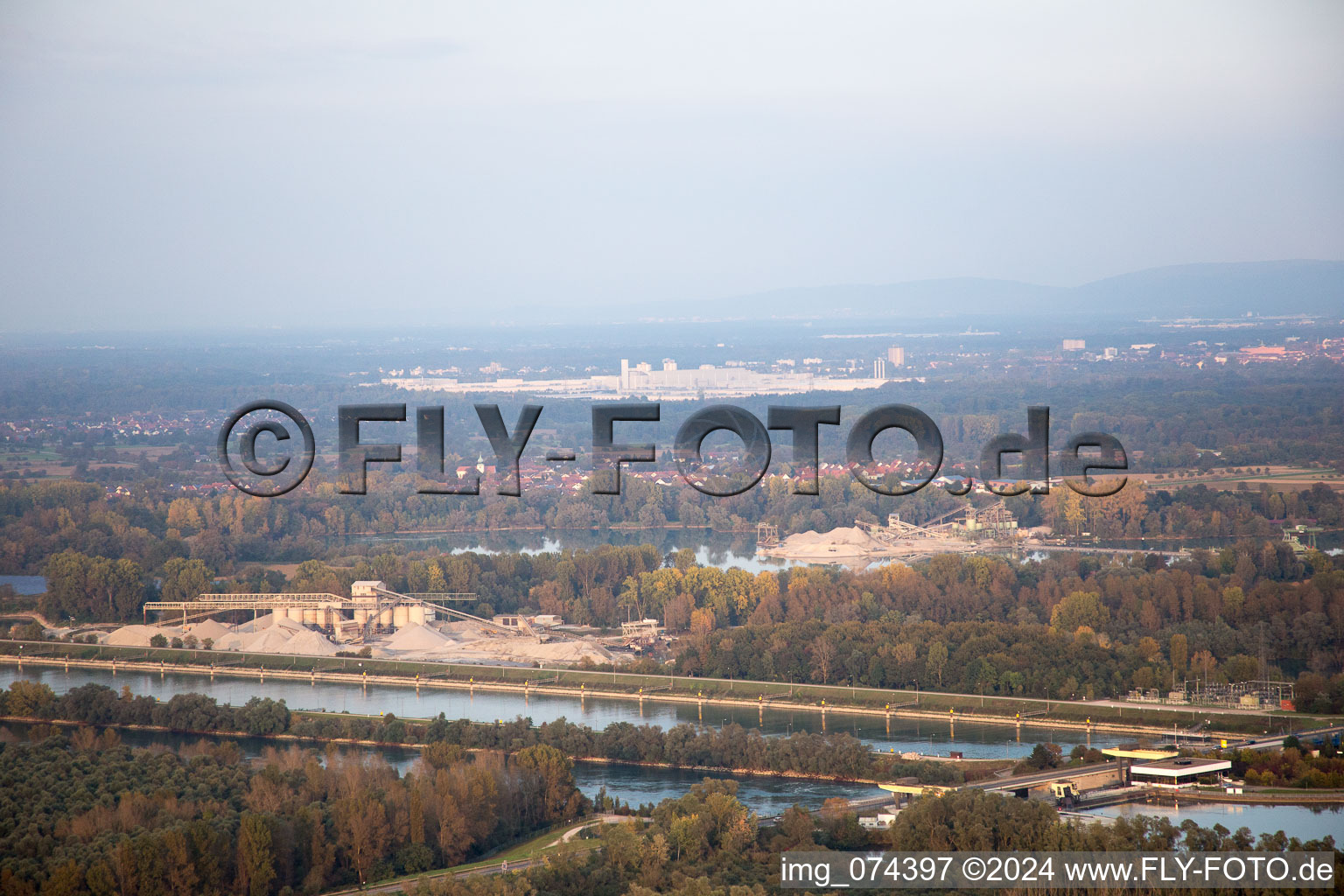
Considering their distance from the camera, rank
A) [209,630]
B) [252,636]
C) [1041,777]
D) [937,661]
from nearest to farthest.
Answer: [1041,777] < [937,661] < [252,636] < [209,630]

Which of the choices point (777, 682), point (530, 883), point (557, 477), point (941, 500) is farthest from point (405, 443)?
point (530, 883)

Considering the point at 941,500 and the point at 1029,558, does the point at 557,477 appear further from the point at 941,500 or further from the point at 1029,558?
the point at 1029,558

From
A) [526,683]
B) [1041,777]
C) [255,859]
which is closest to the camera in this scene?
[255,859]

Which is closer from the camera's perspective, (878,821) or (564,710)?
(878,821)

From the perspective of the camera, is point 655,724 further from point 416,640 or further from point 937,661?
point 416,640

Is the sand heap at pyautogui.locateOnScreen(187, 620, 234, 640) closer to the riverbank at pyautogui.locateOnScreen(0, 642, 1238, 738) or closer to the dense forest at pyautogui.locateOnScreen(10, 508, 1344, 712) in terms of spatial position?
the riverbank at pyautogui.locateOnScreen(0, 642, 1238, 738)

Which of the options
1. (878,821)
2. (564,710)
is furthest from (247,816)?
(564,710)
